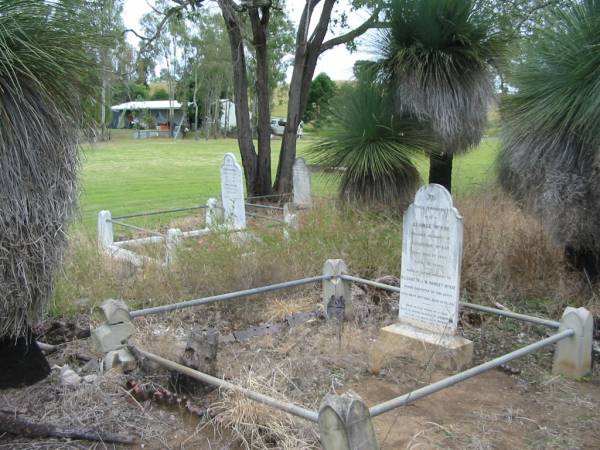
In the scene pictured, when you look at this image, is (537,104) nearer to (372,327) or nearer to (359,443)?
(372,327)

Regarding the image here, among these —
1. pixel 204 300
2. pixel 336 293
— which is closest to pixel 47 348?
pixel 204 300

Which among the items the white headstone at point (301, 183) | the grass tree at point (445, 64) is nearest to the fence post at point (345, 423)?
the grass tree at point (445, 64)

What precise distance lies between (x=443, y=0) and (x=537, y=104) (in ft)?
9.02

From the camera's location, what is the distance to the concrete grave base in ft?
15.9

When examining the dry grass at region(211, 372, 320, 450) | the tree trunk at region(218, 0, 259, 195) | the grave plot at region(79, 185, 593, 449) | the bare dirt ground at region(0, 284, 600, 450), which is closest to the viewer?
the dry grass at region(211, 372, 320, 450)

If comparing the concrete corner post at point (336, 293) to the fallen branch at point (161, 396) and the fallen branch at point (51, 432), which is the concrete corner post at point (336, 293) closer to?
the fallen branch at point (161, 396)

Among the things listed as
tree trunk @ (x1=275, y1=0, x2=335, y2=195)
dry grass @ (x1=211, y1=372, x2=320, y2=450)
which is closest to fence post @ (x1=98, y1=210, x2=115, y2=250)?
tree trunk @ (x1=275, y1=0, x2=335, y2=195)

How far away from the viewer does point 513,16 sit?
11.6m

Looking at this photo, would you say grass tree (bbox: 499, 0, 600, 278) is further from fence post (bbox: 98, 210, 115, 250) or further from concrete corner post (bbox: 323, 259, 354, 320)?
fence post (bbox: 98, 210, 115, 250)

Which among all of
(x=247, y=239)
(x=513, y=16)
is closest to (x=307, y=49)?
(x=513, y=16)

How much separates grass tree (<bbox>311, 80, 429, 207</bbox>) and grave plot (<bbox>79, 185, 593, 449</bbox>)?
2708 mm

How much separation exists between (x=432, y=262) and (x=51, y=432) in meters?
3.14

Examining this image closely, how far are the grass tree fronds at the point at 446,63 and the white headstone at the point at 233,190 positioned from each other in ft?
A: 11.2

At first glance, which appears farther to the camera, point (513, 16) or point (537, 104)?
point (513, 16)
